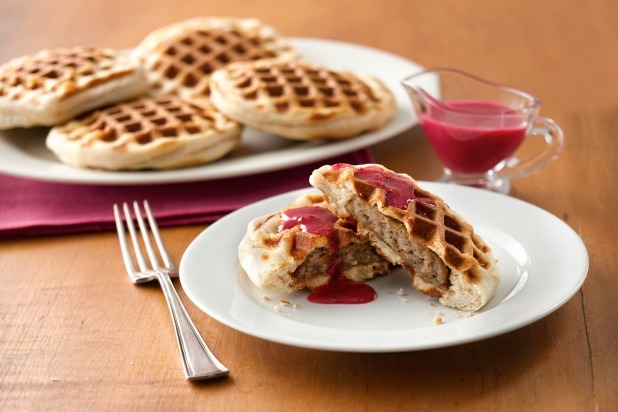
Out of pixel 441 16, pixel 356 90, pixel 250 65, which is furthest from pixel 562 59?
pixel 250 65

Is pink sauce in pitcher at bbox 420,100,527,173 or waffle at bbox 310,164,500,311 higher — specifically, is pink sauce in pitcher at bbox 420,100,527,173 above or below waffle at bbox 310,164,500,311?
below

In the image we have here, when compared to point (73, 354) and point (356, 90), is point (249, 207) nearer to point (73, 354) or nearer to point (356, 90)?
point (73, 354)

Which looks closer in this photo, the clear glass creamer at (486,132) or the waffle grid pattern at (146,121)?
the clear glass creamer at (486,132)

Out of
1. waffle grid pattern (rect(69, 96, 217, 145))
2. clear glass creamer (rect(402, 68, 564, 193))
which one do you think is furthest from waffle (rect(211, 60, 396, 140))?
clear glass creamer (rect(402, 68, 564, 193))

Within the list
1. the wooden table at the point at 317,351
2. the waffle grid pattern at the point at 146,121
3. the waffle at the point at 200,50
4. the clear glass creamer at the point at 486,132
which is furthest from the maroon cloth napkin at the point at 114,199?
the waffle at the point at 200,50

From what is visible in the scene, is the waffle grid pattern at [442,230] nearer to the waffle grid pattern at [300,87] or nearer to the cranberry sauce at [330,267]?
the cranberry sauce at [330,267]

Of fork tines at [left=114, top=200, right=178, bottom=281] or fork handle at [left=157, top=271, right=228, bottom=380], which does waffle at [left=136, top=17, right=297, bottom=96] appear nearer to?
fork tines at [left=114, top=200, right=178, bottom=281]
